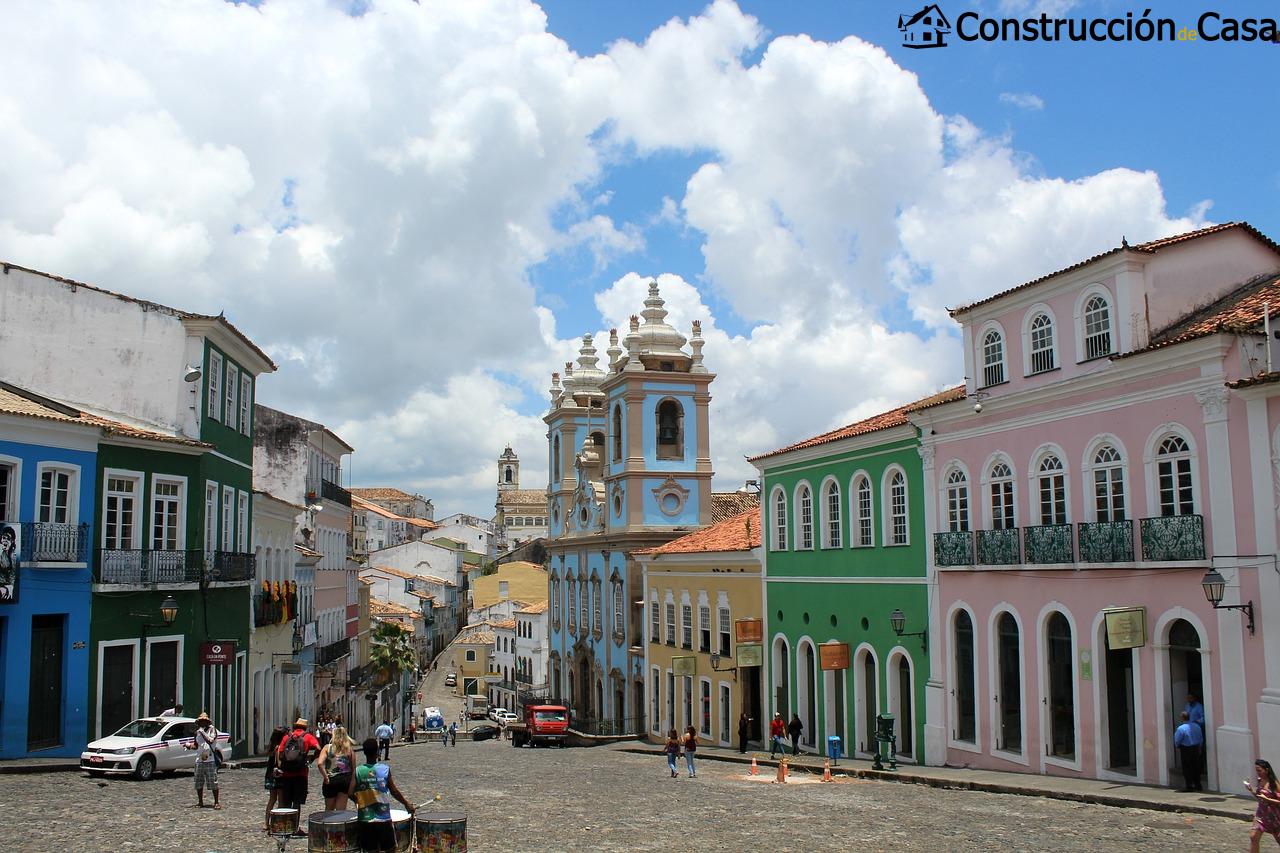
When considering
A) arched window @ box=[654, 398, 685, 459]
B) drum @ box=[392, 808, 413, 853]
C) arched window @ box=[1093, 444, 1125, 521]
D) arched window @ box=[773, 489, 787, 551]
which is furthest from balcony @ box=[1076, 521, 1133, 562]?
arched window @ box=[654, 398, 685, 459]

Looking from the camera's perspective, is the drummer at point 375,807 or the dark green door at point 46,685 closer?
the drummer at point 375,807

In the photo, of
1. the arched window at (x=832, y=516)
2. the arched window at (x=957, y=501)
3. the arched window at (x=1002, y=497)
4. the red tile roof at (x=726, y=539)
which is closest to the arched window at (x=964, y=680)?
the arched window at (x=957, y=501)

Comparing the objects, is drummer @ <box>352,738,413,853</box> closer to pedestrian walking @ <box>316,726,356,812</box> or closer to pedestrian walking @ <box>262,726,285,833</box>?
pedestrian walking @ <box>316,726,356,812</box>

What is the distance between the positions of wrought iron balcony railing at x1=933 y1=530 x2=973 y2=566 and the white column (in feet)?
22.0

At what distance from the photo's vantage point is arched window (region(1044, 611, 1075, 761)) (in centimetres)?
2288

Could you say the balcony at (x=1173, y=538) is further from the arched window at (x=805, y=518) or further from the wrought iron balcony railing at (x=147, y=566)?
the wrought iron balcony railing at (x=147, y=566)

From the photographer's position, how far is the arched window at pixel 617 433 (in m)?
56.6

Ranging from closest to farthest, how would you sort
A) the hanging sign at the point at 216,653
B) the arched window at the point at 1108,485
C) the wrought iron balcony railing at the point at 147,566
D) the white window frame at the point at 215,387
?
the arched window at the point at 1108,485
the wrought iron balcony railing at the point at 147,566
the hanging sign at the point at 216,653
the white window frame at the point at 215,387

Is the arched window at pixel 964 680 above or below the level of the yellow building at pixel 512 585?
below

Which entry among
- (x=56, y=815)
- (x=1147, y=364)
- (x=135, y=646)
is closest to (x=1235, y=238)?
(x=1147, y=364)

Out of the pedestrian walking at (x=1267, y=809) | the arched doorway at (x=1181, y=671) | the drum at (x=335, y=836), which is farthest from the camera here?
the arched doorway at (x=1181, y=671)

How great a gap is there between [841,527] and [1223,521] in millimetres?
12935

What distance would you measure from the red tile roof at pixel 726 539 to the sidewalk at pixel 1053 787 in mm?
9577

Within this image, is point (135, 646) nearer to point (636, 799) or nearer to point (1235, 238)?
point (636, 799)
